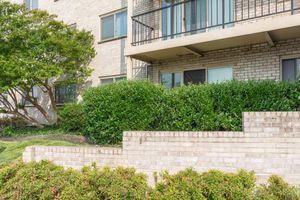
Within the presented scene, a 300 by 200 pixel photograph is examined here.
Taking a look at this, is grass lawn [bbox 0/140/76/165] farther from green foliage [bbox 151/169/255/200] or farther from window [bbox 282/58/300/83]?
window [bbox 282/58/300/83]

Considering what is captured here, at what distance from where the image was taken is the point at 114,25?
45.0 ft

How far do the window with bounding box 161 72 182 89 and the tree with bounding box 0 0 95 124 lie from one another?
4055 millimetres

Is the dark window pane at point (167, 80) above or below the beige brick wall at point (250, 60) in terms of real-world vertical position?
below

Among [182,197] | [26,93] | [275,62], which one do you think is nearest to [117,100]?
[182,197]

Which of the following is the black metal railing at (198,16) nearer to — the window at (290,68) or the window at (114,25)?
the window at (290,68)

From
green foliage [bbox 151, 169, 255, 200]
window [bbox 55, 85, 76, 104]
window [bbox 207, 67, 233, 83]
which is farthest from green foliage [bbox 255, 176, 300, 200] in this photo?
window [bbox 55, 85, 76, 104]

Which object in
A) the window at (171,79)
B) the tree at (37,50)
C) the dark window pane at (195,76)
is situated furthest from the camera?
the tree at (37,50)

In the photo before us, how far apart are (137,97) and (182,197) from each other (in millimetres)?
3835

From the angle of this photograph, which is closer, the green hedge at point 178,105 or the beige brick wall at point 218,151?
the beige brick wall at point 218,151

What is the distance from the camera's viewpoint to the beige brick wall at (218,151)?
18.4 feet

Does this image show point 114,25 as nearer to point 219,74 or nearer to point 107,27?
point 107,27

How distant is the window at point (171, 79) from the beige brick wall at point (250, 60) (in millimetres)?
317

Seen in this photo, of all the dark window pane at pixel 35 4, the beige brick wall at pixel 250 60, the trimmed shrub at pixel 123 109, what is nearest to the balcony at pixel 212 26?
the beige brick wall at pixel 250 60

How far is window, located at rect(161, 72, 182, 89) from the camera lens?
1134 cm
